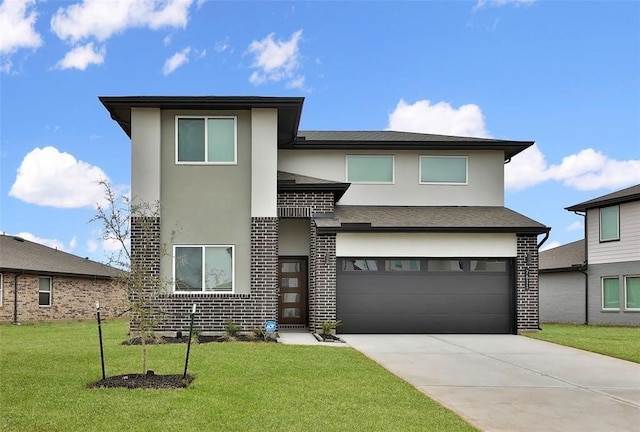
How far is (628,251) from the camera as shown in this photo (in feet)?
79.3

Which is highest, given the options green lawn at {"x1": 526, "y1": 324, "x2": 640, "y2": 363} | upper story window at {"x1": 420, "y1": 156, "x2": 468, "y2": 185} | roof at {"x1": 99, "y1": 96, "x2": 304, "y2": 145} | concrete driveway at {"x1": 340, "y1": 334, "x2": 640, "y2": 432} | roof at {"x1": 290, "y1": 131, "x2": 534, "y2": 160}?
roof at {"x1": 99, "y1": 96, "x2": 304, "y2": 145}

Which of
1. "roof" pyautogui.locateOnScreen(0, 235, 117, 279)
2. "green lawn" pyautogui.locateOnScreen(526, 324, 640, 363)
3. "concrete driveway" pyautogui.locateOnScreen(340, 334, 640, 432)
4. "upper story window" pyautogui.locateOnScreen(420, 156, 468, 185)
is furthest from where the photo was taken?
"roof" pyautogui.locateOnScreen(0, 235, 117, 279)

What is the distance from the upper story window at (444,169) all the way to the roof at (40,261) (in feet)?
41.5

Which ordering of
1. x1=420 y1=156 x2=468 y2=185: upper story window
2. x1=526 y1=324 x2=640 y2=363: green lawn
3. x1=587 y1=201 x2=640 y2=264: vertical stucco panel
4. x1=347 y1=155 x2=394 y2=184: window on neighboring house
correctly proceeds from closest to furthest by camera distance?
x1=526 y1=324 x2=640 y2=363: green lawn
x1=347 y1=155 x2=394 y2=184: window on neighboring house
x1=420 y1=156 x2=468 y2=185: upper story window
x1=587 y1=201 x2=640 y2=264: vertical stucco panel

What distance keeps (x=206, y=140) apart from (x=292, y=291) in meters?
5.58

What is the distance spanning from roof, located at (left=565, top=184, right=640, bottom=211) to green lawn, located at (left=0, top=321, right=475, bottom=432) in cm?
1582

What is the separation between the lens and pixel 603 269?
82.9ft

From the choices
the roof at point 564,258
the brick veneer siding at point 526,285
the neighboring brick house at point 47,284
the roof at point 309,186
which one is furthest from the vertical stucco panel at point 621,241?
the neighboring brick house at point 47,284

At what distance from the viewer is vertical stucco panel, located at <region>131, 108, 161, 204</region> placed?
16.5 meters

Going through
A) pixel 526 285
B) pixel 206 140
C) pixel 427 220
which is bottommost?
pixel 526 285

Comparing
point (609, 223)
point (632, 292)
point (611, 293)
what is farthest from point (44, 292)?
point (632, 292)

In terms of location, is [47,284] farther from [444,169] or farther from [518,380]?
[518,380]

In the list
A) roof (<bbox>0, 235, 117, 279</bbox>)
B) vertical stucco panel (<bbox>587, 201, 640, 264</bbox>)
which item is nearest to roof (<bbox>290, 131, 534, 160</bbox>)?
vertical stucco panel (<bbox>587, 201, 640, 264</bbox>)

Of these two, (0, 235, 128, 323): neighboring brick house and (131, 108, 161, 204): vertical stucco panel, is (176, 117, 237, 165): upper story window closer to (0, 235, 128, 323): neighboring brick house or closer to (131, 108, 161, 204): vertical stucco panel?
(131, 108, 161, 204): vertical stucco panel
